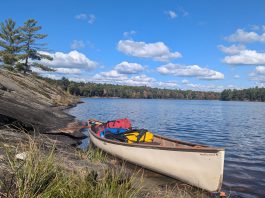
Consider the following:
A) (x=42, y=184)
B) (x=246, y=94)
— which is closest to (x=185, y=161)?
(x=42, y=184)

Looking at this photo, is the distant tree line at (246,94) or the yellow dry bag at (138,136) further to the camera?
the distant tree line at (246,94)

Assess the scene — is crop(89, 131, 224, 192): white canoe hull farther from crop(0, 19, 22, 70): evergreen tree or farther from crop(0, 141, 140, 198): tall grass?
crop(0, 19, 22, 70): evergreen tree

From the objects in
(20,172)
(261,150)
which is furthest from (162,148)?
(261,150)

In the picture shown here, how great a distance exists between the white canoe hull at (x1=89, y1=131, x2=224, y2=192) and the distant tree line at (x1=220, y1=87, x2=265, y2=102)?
592ft

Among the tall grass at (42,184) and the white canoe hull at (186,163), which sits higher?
the tall grass at (42,184)

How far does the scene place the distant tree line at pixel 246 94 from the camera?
17452 centimetres

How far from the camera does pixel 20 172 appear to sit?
13.9 ft

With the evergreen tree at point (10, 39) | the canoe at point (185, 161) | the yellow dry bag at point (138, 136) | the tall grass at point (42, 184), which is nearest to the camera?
the tall grass at point (42, 184)

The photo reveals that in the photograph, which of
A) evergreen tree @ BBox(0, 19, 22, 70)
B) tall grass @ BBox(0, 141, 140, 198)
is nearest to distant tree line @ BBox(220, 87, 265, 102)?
evergreen tree @ BBox(0, 19, 22, 70)

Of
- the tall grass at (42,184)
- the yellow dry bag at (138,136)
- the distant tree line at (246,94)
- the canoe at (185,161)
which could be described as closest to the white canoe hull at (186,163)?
the canoe at (185,161)

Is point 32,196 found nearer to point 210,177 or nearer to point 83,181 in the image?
point 83,181

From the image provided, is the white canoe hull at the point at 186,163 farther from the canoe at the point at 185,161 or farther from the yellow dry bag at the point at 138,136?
the yellow dry bag at the point at 138,136

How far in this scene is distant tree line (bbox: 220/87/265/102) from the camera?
573 feet

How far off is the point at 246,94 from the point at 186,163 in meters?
187
